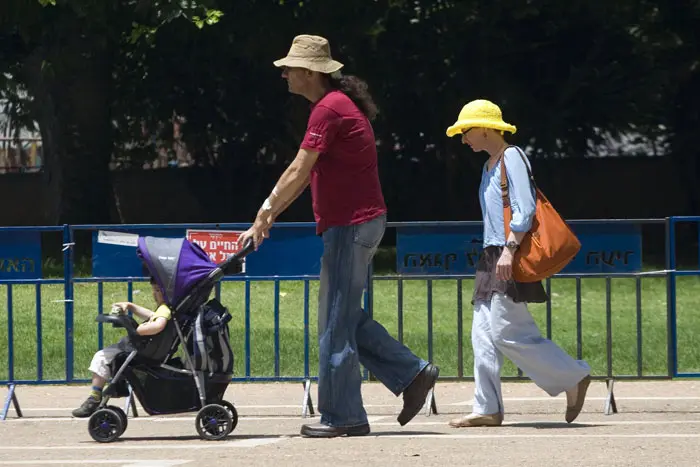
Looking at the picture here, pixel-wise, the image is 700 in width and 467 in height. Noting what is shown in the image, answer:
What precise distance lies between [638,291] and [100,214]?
16320 millimetres

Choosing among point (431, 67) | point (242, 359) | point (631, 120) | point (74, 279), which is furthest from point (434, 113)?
point (74, 279)

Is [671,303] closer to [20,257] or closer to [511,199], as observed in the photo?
[511,199]

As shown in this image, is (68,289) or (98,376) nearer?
(98,376)

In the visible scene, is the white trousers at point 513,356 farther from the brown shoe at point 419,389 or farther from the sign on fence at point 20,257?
the sign on fence at point 20,257

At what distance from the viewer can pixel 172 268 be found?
855 centimetres

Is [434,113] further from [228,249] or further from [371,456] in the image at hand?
[371,456]

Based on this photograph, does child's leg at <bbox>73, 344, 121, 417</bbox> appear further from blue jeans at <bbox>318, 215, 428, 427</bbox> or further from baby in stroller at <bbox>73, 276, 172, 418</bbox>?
blue jeans at <bbox>318, 215, 428, 427</bbox>

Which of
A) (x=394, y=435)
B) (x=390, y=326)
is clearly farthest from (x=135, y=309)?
(x=390, y=326)

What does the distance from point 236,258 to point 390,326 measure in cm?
712

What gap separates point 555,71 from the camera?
26906 millimetres

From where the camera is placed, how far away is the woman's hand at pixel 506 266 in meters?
8.73

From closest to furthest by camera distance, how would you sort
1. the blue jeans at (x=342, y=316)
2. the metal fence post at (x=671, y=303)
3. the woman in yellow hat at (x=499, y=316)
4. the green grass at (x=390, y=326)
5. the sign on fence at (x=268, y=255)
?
the blue jeans at (x=342, y=316)
the woman in yellow hat at (x=499, y=316)
the sign on fence at (x=268, y=255)
the metal fence post at (x=671, y=303)
the green grass at (x=390, y=326)

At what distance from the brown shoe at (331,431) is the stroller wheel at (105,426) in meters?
0.90

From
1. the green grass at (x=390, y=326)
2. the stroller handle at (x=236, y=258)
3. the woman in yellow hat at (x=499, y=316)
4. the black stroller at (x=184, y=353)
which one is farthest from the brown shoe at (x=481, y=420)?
the green grass at (x=390, y=326)
